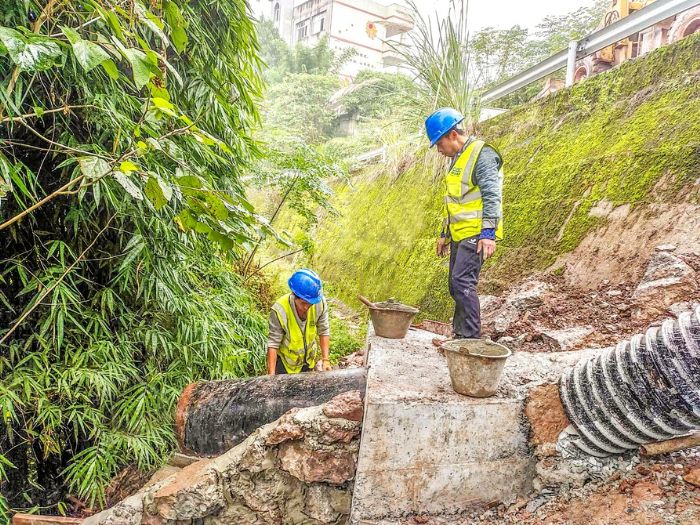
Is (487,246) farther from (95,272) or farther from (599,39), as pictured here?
(599,39)

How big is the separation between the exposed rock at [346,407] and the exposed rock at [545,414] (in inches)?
28.4

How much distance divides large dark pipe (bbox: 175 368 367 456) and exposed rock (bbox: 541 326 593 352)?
110cm

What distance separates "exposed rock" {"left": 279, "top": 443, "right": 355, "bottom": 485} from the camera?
194 centimetres

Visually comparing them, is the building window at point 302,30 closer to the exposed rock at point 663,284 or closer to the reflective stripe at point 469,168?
the reflective stripe at point 469,168

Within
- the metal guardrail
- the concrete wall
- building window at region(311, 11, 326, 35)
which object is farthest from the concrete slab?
building window at region(311, 11, 326, 35)

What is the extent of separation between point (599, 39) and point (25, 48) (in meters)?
4.17

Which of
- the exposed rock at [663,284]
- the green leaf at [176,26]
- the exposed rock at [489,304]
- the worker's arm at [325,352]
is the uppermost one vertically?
the green leaf at [176,26]

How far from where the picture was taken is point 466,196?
2.53m

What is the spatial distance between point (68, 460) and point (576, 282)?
3.53 m

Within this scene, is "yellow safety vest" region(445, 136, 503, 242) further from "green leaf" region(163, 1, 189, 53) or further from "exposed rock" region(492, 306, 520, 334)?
"green leaf" region(163, 1, 189, 53)

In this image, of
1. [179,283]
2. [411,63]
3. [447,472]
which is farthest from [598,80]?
[179,283]

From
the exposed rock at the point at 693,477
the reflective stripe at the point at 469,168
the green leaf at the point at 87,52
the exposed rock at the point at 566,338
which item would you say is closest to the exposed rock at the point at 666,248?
the exposed rock at the point at 566,338

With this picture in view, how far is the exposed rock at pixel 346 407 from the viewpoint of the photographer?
193 cm

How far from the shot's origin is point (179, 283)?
122 inches
